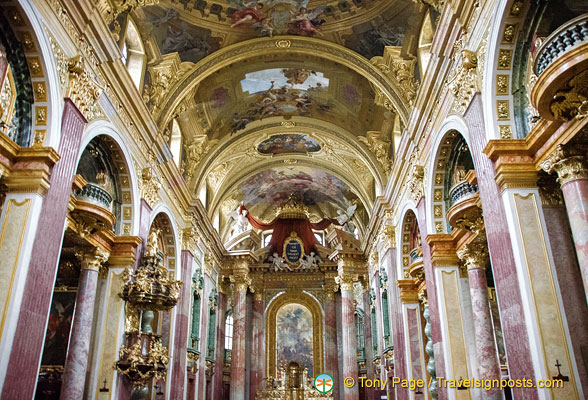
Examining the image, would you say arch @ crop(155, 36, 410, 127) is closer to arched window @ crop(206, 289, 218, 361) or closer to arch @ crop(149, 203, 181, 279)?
arch @ crop(149, 203, 181, 279)

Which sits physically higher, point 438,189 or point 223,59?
point 223,59

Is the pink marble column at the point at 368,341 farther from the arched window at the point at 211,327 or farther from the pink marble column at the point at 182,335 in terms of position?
the pink marble column at the point at 182,335

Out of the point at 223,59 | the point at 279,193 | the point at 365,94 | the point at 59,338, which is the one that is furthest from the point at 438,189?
the point at 279,193

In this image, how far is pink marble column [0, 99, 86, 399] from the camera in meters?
7.60

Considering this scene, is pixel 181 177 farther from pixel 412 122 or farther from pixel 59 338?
pixel 412 122

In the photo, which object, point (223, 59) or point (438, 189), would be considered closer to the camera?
point (438, 189)

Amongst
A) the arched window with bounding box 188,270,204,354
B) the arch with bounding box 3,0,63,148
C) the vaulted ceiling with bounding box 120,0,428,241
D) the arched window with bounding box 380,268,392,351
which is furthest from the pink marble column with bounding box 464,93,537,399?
the arched window with bounding box 188,270,204,354

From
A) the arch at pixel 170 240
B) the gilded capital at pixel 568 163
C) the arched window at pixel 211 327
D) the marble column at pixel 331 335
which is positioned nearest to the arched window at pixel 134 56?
the arch at pixel 170 240

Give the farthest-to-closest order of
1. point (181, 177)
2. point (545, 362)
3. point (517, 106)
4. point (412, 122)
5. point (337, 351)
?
1. point (337, 351)
2. point (181, 177)
3. point (412, 122)
4. point (517, 106)
5. point (545, 362)

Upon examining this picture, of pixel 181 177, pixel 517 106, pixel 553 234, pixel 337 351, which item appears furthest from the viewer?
pixel 337 351

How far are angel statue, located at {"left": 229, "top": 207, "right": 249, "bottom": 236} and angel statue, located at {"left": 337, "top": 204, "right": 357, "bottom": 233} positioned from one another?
16.9 ft

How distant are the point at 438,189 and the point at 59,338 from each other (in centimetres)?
1073

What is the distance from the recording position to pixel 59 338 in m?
12.9

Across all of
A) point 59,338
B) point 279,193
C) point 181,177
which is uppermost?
point 279,193
